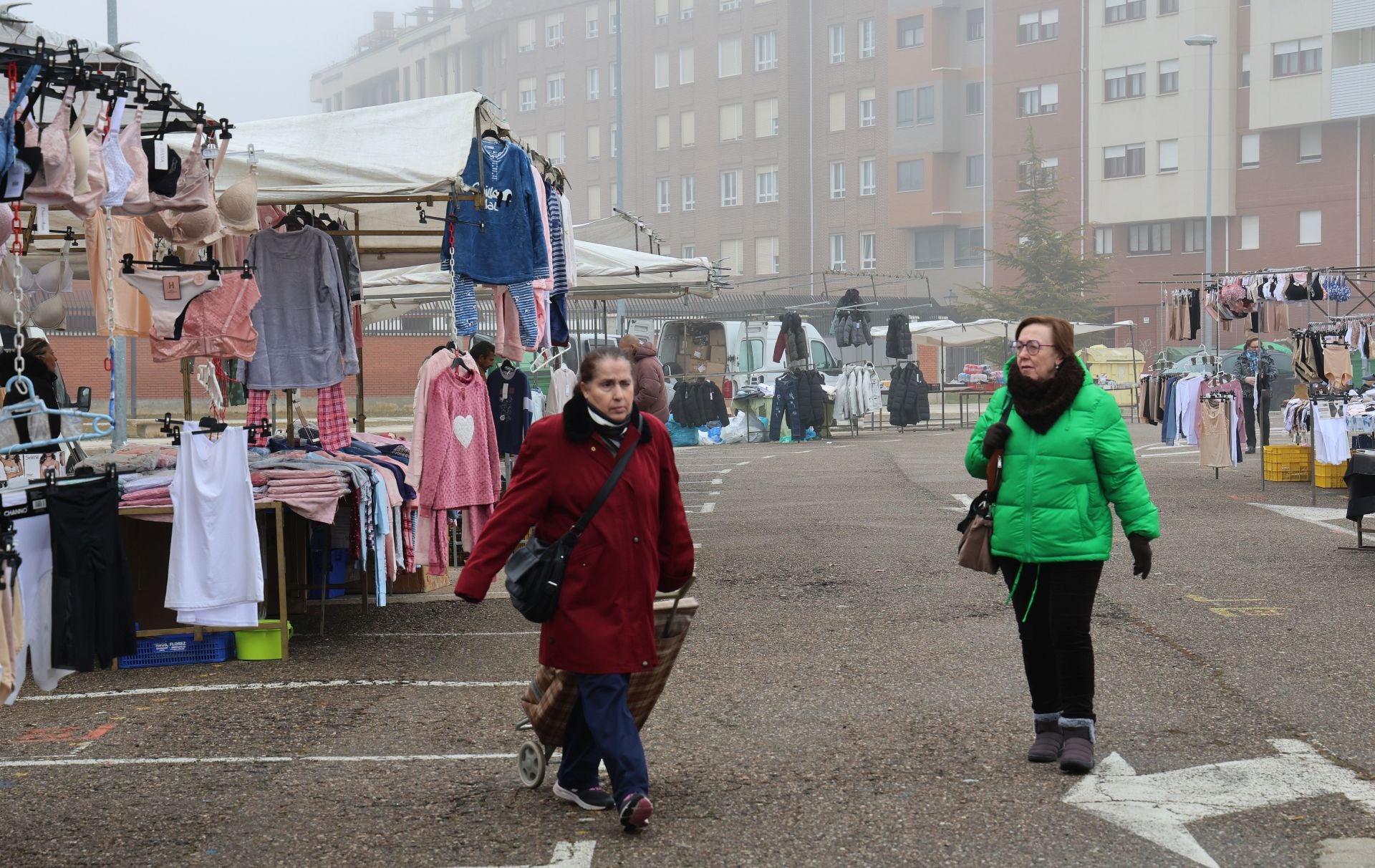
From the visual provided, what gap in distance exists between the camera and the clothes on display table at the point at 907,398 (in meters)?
32.8

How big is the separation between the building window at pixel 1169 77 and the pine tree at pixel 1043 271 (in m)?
5.74

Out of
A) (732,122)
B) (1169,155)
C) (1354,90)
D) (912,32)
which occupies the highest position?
(912,32)

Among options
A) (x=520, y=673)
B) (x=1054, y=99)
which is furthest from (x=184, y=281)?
(x=1054, y=99)

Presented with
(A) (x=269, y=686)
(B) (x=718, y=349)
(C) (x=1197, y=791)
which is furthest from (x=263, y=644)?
(B) (x=718, y=349)

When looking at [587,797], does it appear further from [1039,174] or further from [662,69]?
[662,69]

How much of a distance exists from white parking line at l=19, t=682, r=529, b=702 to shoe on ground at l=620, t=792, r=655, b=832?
8.68ft

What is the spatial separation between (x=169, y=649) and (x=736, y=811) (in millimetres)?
4242

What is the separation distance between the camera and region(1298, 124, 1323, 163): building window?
193ft

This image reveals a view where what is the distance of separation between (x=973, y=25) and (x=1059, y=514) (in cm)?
6874

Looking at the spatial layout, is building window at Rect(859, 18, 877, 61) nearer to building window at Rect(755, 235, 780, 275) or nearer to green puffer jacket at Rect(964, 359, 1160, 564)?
building window at Rect(755, 235, 780, 275)

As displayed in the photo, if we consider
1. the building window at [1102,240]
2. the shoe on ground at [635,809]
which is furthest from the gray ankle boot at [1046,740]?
the building window at [1102,240]

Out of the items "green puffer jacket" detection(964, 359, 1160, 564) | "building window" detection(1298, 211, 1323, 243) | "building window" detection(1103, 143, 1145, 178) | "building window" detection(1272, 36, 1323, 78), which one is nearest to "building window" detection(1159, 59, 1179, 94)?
"building window" detection(1103, 143, 1145, 178)

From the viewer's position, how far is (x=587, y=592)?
544 centimetres

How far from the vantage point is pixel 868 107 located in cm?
7381
